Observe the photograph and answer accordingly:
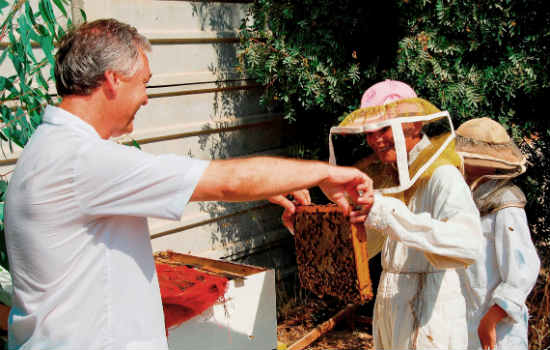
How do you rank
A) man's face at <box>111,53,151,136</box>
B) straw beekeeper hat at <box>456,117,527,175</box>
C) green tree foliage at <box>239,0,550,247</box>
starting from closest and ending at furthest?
man's face at <box>111,53,151,136</box>, straw beekeeper hat at <box>456,117,527,175</box>, green tree foliage at <box>239,0,550,247</box>

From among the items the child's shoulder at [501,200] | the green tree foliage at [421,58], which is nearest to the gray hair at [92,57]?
the child's shoulder at [501,200]

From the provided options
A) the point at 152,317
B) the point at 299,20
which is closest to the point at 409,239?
the point at 152,317

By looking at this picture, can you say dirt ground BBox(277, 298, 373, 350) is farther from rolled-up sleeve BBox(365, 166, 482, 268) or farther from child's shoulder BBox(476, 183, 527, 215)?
rolled-up sleeve BBox(365, 166, 482, 268)

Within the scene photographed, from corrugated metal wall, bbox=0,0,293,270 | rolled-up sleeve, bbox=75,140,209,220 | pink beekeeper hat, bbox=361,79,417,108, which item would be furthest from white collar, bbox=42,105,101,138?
corrugated metal wall, bbox=0,0,293,270

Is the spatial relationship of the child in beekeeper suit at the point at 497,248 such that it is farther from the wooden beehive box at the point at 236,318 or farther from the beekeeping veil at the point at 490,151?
the wooden beehive box at the point at 236,318

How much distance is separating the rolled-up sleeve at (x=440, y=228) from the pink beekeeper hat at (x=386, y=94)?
48cm

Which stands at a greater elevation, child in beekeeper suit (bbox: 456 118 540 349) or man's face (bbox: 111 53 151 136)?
man's face (bbox: 111 53 151 136)

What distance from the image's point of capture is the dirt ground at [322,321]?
468 centimetres

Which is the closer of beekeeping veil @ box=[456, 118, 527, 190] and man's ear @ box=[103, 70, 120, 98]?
man's ear @ box=[103, 70, 120, 98]

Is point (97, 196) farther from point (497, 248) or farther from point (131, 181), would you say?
point (497, 248)

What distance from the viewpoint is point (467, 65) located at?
152 inches

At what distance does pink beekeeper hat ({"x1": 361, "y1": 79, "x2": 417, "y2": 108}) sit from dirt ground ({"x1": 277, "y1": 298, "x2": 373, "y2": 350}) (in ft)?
9.01

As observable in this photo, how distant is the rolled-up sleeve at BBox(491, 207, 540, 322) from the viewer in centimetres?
260

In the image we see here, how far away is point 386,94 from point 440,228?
2.19 feet
